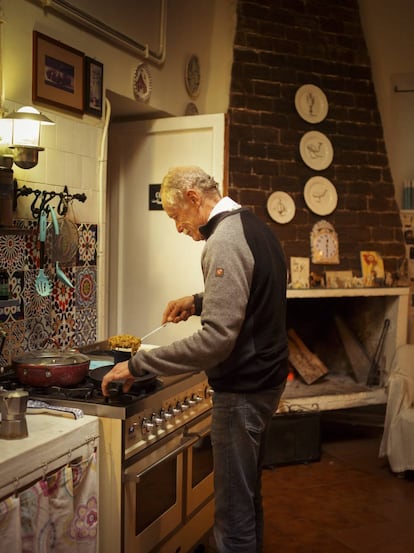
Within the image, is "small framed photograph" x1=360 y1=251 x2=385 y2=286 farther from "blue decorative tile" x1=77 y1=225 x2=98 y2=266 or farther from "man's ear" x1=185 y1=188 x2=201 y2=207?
"man's ear" x1=185 y1=188 x2=201 y2=207

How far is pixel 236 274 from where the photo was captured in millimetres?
2043

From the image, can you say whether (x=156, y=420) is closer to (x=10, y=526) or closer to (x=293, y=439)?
(x=10, y=526)

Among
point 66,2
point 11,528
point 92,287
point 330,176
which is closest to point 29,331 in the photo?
point 92,287

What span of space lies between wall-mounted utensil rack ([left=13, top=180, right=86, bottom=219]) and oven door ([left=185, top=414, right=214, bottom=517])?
1.10 m

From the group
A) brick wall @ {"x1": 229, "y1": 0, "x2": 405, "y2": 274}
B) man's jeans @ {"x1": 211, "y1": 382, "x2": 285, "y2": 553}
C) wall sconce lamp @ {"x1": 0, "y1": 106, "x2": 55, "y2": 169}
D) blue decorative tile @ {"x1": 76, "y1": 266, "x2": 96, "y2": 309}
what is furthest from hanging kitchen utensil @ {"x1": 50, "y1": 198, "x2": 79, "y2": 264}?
brick wall @ {"x1": 229, "y1": 0, "x2": 405, "y2": 274}

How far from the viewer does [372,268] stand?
468cm

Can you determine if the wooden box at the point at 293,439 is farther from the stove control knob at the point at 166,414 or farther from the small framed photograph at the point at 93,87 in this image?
the small framed photograph at the point at 93,87

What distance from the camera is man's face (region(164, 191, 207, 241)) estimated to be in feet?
7.60

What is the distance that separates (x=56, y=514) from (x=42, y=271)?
44.4 inches

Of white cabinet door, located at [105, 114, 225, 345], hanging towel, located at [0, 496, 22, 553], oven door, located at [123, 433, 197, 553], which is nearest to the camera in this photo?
hanging towel, located at [0, 496, 22, 553]

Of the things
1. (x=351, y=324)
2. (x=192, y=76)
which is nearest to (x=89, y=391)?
(x=192, y=76)

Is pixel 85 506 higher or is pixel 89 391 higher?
pixel 89 391

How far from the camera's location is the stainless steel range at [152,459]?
2100 mm

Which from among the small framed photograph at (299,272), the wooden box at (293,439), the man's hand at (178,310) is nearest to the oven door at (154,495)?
the man's hand at (178,310)
